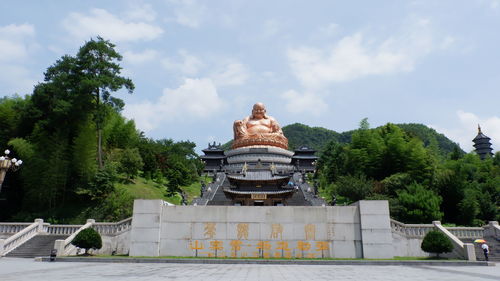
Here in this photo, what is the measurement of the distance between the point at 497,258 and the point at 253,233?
34.5 feet

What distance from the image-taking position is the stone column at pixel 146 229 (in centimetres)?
1431

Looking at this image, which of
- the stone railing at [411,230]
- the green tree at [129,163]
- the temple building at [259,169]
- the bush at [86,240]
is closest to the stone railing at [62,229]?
the bush at [86,240]

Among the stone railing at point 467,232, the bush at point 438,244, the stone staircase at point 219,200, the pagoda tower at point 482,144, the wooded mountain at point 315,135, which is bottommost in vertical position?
the bush at point 438,244

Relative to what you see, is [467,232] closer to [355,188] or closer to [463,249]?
[463,249]

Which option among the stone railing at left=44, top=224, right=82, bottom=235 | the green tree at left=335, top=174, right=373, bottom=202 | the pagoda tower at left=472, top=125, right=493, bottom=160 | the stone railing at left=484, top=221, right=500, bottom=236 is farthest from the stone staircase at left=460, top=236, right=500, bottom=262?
the pagoda tower at left=472, top=125, right=493, bottom=160

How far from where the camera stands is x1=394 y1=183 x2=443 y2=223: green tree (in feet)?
65.9

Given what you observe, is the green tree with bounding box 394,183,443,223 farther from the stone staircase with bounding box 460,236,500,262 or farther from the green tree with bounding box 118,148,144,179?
the green tree with bounding box 118,148,144,179

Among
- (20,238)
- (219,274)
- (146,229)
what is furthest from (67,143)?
(219,274)

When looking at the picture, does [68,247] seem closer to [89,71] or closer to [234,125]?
[89,71]

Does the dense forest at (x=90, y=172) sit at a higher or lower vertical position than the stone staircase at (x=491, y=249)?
higher

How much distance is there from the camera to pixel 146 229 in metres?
14.5

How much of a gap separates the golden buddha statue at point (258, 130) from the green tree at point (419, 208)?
26891mm

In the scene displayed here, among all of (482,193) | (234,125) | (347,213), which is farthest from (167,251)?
(234,125)

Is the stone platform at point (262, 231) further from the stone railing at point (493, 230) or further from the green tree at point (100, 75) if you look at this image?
the green tree at point (100, 75)
